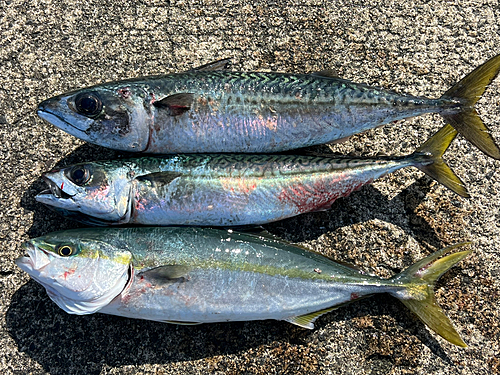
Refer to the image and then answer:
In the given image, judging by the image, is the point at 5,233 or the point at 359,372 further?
the point at 5,233

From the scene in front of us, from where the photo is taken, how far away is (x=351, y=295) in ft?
8.26

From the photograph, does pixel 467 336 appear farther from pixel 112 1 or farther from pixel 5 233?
pixel 112 1

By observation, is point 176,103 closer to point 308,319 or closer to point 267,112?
point 267,112

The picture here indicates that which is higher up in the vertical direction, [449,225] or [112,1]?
[112,1]

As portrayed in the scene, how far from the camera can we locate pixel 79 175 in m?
2.51

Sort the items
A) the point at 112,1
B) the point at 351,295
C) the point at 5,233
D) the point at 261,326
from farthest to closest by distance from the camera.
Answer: the point at 112,1
the point at 5,233
the point at 261,326
the point at 351,295

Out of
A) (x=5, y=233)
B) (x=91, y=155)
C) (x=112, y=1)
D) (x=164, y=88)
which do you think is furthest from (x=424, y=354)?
(x=112, y=1)

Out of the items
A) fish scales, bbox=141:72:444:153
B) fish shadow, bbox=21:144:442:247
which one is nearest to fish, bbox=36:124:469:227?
fish scales, bbox=141:72:444:153

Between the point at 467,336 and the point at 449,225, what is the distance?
0.82 m

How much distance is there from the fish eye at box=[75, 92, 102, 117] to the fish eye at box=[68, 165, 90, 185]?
1.27 ft

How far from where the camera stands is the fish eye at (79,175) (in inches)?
98.5

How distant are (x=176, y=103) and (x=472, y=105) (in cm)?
214

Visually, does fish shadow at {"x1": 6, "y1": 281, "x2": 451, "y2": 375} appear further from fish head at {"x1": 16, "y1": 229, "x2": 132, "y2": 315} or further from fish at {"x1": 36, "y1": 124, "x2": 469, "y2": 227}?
fish at {"x1": 36, "y1": 124, "x2": 469, "y2": 227}

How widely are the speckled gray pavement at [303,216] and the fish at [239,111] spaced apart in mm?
363
